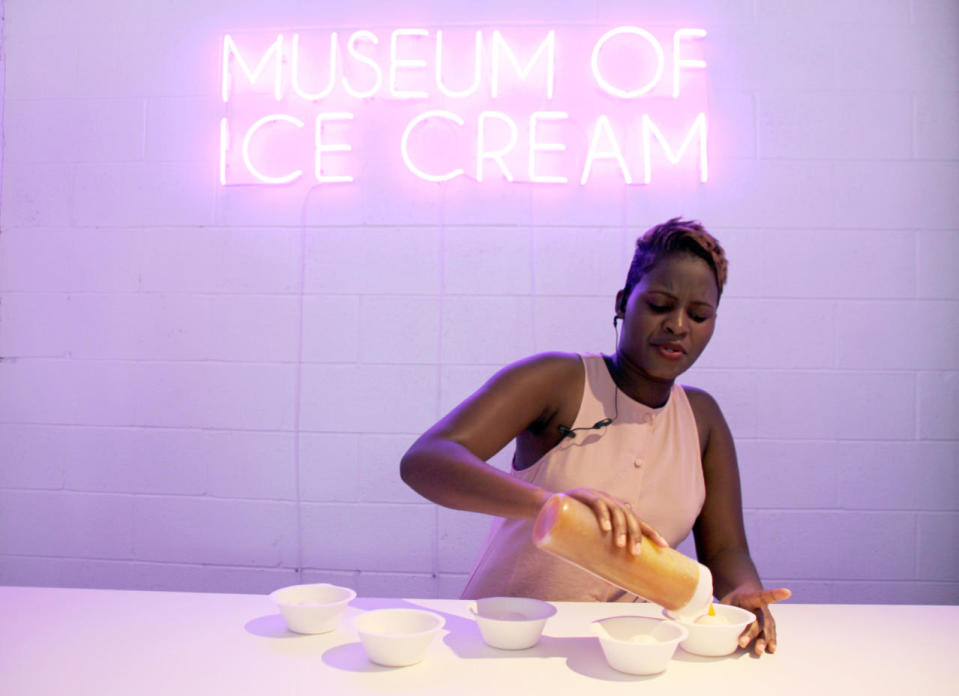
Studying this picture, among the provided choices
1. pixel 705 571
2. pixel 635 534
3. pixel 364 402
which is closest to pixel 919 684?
pixel 705 571

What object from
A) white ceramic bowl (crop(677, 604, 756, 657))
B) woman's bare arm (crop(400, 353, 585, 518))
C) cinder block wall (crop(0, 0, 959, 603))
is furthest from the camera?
cinder block wall (crop(0, 0, 959, 603))

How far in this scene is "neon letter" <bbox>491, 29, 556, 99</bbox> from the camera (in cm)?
246

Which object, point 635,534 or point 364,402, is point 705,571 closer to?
point 635,534

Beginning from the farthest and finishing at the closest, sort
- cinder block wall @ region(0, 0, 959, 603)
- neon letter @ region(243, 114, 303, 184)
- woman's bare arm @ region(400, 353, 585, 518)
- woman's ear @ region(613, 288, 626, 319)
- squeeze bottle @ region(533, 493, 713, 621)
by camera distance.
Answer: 1. neon letter @ region(243, 114, 303, 184)
2. cinder block wall @ region(0, 0, 959, 603)
3. woman's ear @ region(613, 288, 626, 319)
4. woman's bare arm @ region(400, 353, 585, 518)
5. squeeze bottle @ region(533, 493, 713, 621)

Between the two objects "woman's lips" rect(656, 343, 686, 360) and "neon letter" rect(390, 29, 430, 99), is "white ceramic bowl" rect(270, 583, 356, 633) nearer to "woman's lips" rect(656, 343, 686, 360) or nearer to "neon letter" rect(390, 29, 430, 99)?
"woman's lips" rect(656, 343, 686, 360)

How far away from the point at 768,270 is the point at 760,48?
0.76m

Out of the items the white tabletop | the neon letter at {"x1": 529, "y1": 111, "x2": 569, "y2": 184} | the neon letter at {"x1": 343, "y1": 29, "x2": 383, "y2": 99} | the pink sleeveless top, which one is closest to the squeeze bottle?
the white tabletop

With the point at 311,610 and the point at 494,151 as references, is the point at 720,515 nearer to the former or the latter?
the point at 311,610

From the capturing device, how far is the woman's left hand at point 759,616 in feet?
3.60

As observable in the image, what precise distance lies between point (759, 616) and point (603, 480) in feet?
1.39

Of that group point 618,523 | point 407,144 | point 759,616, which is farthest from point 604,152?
point 618,523

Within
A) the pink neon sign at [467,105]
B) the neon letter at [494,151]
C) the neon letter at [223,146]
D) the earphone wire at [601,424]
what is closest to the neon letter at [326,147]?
the pink neon sign at [467,105]

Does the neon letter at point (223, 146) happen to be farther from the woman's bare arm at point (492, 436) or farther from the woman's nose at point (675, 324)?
the woman's nose at point (675, 324)

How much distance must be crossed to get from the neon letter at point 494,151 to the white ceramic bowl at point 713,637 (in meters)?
1.73
